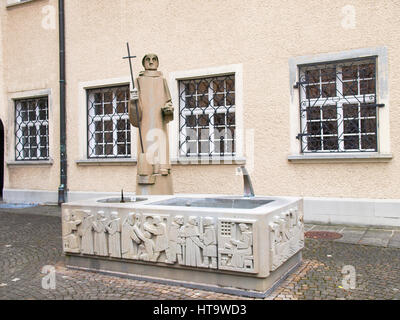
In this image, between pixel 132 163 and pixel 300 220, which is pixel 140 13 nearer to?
pixel 132 163

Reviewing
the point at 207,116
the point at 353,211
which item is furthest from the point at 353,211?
the point at 207,116

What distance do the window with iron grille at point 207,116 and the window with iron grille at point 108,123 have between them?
1.44 metres

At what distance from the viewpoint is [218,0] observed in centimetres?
805

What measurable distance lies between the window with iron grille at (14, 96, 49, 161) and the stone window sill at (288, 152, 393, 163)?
6.21 meters

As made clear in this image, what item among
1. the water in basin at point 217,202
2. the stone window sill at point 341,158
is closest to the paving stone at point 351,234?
the stone window sill at point 341,158

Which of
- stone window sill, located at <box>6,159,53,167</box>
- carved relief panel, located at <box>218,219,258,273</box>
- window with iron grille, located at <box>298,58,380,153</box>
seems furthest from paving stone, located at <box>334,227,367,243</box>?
stone window sill, located at <box>6,159,53,167</box>

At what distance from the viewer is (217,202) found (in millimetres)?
4637

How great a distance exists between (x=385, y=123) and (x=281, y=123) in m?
1.70

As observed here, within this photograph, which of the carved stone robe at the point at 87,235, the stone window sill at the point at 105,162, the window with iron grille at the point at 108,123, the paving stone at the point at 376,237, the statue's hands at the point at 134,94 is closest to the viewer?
the carved stone robe at the point at 87,235

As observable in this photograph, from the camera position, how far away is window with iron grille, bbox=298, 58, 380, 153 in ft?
22.9

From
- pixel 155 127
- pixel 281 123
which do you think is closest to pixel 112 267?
pixel 155 127

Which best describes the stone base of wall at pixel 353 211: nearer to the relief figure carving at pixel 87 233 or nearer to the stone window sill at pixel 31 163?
the relief figure carving at pixel 87 233

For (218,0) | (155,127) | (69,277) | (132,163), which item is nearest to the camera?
(69,277)

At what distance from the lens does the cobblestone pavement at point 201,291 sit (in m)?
3.67
